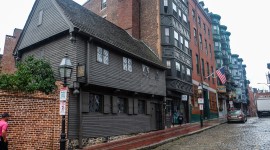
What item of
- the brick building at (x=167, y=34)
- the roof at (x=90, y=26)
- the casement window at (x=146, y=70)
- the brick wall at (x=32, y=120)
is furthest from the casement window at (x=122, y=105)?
the brick building at (x=167, y=34)

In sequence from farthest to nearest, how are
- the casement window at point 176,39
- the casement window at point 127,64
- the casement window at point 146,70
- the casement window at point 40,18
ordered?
the casement window at point 176,39
the casement window at point 146,70
the casement window at point 127,64
the casement window at point 40,18

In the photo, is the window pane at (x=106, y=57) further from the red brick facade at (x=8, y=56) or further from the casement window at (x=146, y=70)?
the red brick facade at (x=8, y=56)

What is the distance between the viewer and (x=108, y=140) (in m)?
15.1

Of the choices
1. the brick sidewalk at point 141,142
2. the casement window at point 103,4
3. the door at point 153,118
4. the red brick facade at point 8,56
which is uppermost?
the casement window at point 103,4

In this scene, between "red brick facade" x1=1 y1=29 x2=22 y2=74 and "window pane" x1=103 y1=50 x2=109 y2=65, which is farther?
"red brick facade" x1=1 y1=29 x2=22 y2=74

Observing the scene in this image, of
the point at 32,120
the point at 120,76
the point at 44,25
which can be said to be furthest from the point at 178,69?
the point at 32,120

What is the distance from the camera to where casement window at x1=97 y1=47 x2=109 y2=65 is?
15.0m

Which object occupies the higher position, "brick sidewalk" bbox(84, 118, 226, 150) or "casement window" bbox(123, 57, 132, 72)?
"casement window" bbox(123, 57, 132, 72)

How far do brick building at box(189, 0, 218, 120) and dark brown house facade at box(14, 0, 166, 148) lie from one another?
40.5 feet

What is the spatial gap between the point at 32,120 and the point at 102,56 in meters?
6.01

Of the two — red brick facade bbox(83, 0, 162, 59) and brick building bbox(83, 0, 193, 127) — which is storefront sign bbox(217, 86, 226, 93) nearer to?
brick building bbox(83, 0, 193, 127)

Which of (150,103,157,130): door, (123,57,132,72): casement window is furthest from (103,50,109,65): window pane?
(150,103,157,130): door

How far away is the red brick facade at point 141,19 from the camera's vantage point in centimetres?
2462

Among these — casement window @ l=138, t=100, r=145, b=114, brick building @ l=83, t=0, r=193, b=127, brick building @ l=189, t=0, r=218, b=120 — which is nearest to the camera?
casement window @ l=138, t=100, r=145, b=114
